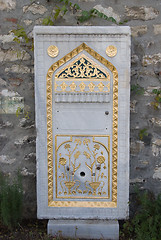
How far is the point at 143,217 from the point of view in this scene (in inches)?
113

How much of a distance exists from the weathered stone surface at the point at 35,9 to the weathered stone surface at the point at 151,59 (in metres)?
1.29

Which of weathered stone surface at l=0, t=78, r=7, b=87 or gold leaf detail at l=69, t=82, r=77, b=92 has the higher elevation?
weathered stone surface at l=0, t=78, r=7, b=87

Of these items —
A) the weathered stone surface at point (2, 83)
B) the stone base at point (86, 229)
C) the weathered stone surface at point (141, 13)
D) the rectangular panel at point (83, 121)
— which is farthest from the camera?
the weathered stone surface at point (2, 83)

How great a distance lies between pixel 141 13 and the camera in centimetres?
310

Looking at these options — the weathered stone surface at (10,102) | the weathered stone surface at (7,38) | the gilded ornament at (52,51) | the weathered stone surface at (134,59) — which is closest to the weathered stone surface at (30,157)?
the weathered stone surface at (10,102)

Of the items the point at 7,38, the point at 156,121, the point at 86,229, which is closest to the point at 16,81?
the point at 7,38

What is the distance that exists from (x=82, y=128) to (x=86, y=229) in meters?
1.06

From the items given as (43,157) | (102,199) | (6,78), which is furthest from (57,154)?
(6,78)

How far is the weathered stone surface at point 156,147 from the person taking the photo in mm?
3209

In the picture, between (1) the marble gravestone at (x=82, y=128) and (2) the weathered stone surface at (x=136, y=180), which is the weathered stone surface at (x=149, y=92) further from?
(2) the weathered stone surface at (x=136, y=180)

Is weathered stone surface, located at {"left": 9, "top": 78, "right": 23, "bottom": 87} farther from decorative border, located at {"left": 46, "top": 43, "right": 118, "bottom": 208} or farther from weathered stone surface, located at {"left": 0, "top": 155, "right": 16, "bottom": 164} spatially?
weathered stone surface, located at {"left": 0, "top": 155, "right": 16, "bottom": 164}

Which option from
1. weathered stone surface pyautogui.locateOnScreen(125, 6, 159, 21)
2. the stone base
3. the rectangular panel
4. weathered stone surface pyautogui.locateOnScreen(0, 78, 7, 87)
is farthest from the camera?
weathered stone surface pyautogui.locateOnScreen(0, 78, 7, 87)

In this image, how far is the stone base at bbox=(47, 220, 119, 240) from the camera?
2799 millimetres

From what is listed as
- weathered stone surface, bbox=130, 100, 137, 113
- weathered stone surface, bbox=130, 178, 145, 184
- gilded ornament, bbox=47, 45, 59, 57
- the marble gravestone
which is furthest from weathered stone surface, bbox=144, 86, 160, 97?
gilded ornament, bbox=47, 45, 59, 57
